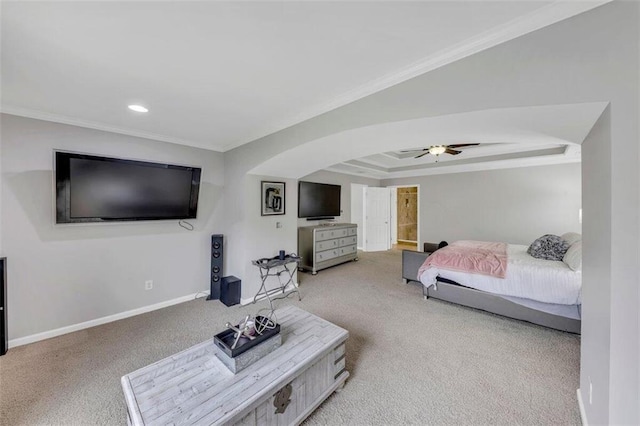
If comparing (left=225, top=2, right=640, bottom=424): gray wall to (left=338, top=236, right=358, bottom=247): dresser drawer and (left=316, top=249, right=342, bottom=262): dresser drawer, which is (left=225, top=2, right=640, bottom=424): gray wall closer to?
(left=316, top=249, right=342, bottom=262): dresser drawer

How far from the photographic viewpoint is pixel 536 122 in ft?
4.80

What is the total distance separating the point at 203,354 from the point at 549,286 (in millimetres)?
3444

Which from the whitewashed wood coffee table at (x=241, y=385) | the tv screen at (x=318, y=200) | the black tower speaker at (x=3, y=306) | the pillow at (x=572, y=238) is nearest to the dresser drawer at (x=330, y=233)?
the tv screen at (x=318, y=200)

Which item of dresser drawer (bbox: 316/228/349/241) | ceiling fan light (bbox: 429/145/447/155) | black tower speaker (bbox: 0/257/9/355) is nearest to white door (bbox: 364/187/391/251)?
dresser drawer (bbox: 316/228/349/241)

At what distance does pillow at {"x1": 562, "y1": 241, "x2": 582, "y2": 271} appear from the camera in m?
2.50

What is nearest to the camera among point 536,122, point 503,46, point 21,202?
point 503,46

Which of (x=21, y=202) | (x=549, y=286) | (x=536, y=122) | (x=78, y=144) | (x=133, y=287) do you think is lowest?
(x=133, y=287)

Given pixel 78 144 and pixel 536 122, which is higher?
pixel 78 144

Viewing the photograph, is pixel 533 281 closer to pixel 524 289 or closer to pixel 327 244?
pixel 524 289

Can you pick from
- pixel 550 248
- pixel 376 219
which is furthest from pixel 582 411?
pixel 376 219

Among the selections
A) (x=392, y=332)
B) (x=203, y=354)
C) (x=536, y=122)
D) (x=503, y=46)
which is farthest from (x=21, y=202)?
(x=536, y=122)

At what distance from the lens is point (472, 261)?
3102 millimetres

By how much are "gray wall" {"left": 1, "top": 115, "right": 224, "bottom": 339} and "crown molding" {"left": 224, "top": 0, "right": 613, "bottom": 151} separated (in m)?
2.60

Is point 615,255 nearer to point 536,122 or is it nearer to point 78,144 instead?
point 536,122
